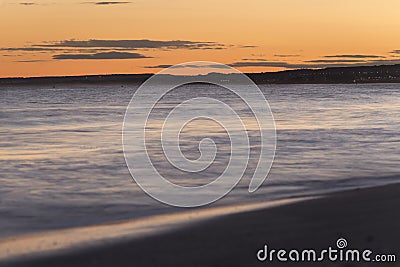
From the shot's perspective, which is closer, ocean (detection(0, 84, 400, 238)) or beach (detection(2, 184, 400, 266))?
beach (detection(2, 184, 400, 266))

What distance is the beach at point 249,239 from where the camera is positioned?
7.66 m

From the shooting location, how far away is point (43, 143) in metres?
24.3

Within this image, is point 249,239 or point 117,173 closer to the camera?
point 249,239

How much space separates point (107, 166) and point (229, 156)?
3.55 metres

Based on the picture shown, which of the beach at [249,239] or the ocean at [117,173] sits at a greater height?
the ocean at [117,173]

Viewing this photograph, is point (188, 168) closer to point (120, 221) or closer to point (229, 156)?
point (229, 156)

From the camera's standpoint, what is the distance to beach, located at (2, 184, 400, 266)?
7.66 meters

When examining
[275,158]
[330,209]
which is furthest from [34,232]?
[275,158]

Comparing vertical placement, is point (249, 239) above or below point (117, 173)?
below

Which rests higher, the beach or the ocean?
the ocean

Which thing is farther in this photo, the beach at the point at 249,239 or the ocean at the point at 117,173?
the ocean at the point at 117,173

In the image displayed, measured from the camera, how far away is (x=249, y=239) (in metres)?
8.49

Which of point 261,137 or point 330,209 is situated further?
point 261,137

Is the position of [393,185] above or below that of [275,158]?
below
